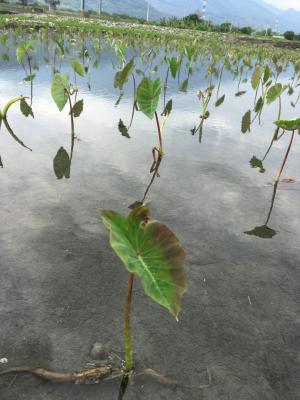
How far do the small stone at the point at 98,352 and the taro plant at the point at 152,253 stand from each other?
62cm

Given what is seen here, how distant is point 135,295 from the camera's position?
2061 mm

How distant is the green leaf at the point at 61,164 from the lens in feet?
10.9

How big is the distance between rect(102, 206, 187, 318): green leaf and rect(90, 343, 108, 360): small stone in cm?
64

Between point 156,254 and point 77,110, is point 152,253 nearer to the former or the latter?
point 156,254

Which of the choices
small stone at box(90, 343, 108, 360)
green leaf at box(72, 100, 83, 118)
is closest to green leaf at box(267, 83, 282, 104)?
green leaf at box(72, 100, 83, 118)

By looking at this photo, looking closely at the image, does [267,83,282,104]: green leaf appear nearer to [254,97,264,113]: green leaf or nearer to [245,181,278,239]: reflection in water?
[254,97,264,113]: green leaf

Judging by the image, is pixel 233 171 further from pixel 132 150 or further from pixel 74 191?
pixel 74 191

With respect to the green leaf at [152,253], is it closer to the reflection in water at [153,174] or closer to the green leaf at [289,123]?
the reflection in water at [153,174]

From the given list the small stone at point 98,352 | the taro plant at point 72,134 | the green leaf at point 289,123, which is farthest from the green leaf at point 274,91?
the small stone at point 98,352

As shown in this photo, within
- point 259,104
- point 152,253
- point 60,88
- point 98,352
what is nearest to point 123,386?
point 98,352

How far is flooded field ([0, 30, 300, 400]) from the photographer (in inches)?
64.4

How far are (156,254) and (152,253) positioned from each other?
0.04 ft

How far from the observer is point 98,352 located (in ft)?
5.41

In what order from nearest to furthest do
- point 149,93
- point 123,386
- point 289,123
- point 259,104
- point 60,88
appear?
point 123,386 < point 289,123 < point 149,93 < point 60,88 < point 259,104
